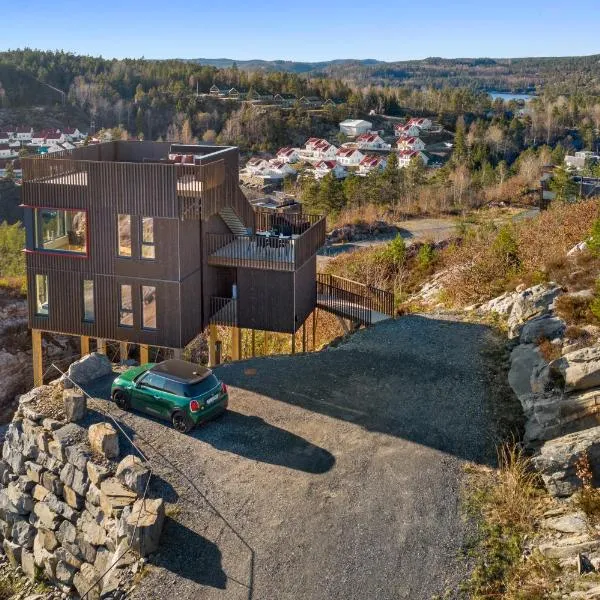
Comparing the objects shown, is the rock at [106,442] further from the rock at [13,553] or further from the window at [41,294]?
the window at [41,294]

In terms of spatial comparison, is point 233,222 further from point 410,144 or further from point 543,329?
point 410,144

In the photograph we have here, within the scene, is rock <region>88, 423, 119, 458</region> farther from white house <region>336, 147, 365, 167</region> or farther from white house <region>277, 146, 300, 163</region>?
white house <region>277, 146, 300, 163</region>

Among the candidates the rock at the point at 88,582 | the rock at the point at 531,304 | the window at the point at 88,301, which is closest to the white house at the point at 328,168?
the rock at the point at 531,304

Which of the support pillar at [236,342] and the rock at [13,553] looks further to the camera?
the support pillar at [236,342]

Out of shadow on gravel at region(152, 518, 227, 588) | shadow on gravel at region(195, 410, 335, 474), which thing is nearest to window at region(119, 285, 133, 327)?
shadow on gravel at region(195, 410, 335, 474)

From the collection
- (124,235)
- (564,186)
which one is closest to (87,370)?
(124,235)

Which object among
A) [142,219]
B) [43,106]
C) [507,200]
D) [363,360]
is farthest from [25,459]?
[43,106]
